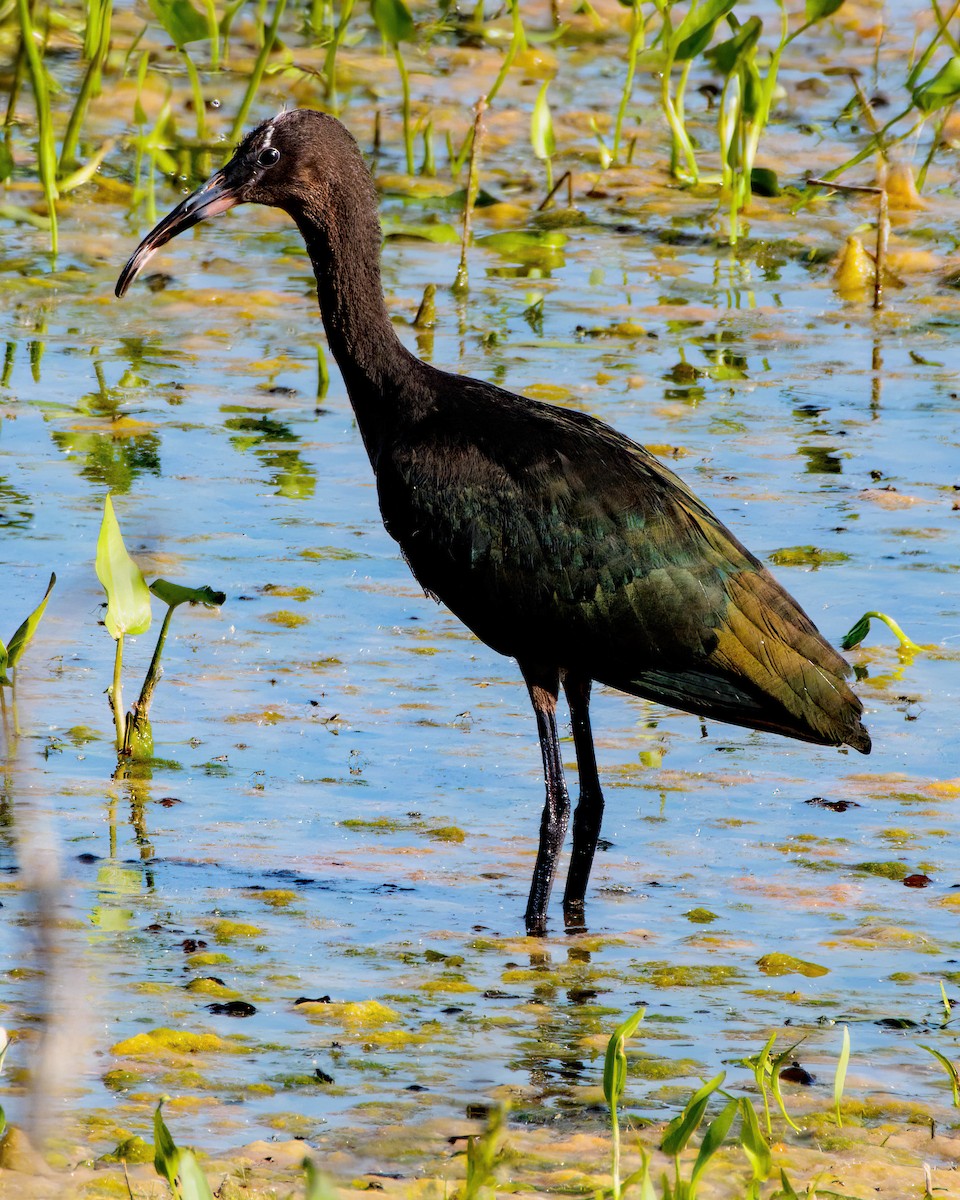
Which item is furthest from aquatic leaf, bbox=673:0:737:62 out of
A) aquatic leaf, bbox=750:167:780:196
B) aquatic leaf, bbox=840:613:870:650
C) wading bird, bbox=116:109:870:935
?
wading bird, bbox=116:109:870:935

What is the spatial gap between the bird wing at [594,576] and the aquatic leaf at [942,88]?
13.2 feet

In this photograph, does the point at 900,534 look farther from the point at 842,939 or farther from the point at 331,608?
the point at 842,939

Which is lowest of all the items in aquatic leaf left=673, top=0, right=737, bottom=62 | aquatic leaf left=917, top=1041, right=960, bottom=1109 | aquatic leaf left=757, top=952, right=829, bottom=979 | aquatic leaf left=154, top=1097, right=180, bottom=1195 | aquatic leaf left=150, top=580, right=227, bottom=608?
aquatic leaf left=757, top=952, right=829, bottom=979

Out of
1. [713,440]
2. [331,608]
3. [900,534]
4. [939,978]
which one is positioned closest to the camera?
[939,978]

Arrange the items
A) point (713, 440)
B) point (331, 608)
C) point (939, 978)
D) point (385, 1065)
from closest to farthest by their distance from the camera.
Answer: point (385, 1065), point (939, 978), point (331, 608), point (713, 440)

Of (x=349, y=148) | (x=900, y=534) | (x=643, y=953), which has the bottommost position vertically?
(x=643, y=953)

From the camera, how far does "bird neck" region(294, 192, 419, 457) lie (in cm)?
507

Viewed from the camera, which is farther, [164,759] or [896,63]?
[896,63]

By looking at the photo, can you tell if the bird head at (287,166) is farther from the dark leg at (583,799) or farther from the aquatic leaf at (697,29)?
the aquatic leaf at (697,29)

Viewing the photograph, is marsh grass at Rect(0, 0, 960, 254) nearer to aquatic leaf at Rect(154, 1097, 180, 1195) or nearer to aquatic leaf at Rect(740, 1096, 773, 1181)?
aquatic leaf at Rect(740, 1096, 773, 1181)

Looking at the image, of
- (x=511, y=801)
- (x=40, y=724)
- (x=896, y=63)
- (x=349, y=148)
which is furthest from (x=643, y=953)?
(x=896, y=63)

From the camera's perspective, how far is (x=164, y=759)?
5281 millimetres

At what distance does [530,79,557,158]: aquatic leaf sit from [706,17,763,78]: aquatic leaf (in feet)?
2.60

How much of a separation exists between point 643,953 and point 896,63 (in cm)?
924
